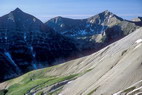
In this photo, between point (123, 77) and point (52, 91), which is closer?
point (123, 77)

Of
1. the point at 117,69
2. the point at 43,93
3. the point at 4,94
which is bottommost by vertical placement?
the point at 4,94

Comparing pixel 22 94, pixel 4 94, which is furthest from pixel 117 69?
pixel 4 94

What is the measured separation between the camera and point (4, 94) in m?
156

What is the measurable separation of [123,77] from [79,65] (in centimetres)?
7850

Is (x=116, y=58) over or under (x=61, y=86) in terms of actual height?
over

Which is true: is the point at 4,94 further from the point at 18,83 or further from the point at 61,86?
the point at 61,86

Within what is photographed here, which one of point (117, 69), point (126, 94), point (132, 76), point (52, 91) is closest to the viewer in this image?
point (126, 94)

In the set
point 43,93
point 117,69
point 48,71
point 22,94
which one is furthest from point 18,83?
point 117,69

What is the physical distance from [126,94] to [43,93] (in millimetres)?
60165

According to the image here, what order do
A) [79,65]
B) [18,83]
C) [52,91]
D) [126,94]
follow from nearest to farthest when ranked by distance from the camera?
[126,94] < [52,91] < [79,65] < [18,83]

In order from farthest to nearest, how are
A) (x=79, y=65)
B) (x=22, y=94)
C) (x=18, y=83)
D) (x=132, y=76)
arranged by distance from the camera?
(x=18, y=83) → (x=79, y=65) → (x=22, y=94) → (x=132, y=76)

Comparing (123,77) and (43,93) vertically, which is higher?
(123,77)

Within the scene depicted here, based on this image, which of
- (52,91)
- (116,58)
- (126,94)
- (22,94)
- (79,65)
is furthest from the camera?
(79,65)

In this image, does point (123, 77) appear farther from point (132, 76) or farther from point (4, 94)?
point (4, 94)
